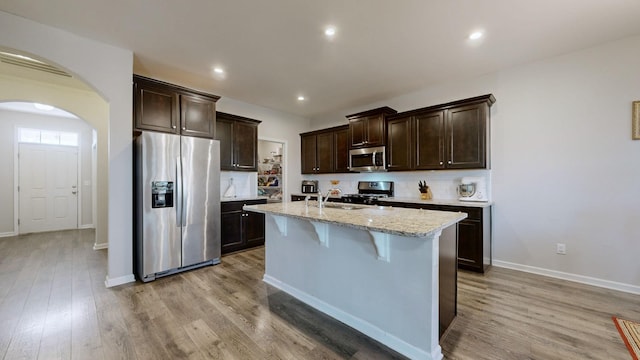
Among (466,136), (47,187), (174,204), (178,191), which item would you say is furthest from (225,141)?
(47,187)

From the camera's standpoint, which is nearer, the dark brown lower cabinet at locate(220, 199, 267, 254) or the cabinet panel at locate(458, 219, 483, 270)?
the cabinet panel at locate(458, 219, 483, 270)

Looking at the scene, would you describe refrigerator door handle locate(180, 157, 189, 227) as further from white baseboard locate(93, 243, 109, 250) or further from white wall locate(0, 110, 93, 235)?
white wall locate(0, 110, 93, 235)

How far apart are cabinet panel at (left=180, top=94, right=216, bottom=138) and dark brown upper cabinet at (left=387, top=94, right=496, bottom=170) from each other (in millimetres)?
2930

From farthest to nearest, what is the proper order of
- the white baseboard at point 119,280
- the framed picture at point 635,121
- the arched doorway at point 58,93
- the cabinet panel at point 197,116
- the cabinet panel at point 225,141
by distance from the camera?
1. the cabinet panel at point 225,141
2. the cabinet panel at point 197,116
3. the arched doorway at point 58,93
4. the white baseboard at point 119,280
5. the framed picture at point 635,121

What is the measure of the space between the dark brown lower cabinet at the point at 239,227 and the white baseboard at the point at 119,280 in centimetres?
126

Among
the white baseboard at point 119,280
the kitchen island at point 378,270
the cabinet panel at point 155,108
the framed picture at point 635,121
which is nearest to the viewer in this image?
the kitchen island at point 378,270

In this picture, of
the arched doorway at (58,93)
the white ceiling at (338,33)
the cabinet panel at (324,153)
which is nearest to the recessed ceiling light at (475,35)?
the white ceiling at (338,33)

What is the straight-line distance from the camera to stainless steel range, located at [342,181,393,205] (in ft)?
14.8

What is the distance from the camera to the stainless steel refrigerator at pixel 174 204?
307 centimetres

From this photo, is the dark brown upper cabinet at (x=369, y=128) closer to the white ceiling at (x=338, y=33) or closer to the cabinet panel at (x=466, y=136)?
the white ceiling at (x=338, y=33)

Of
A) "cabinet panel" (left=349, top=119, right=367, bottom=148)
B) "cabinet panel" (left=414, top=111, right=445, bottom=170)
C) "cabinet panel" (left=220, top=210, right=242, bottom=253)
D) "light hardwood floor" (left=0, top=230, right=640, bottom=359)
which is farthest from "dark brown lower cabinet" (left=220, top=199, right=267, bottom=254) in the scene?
"cabinet panel" (left=414, top=111, right=445, bottom=170)

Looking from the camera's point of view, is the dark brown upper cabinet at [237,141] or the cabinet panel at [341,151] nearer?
the dark brown upper cabinet at [237,141]

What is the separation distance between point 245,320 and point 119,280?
1.86m

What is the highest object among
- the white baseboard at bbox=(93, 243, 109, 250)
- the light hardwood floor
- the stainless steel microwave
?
the stainless steel microwave
